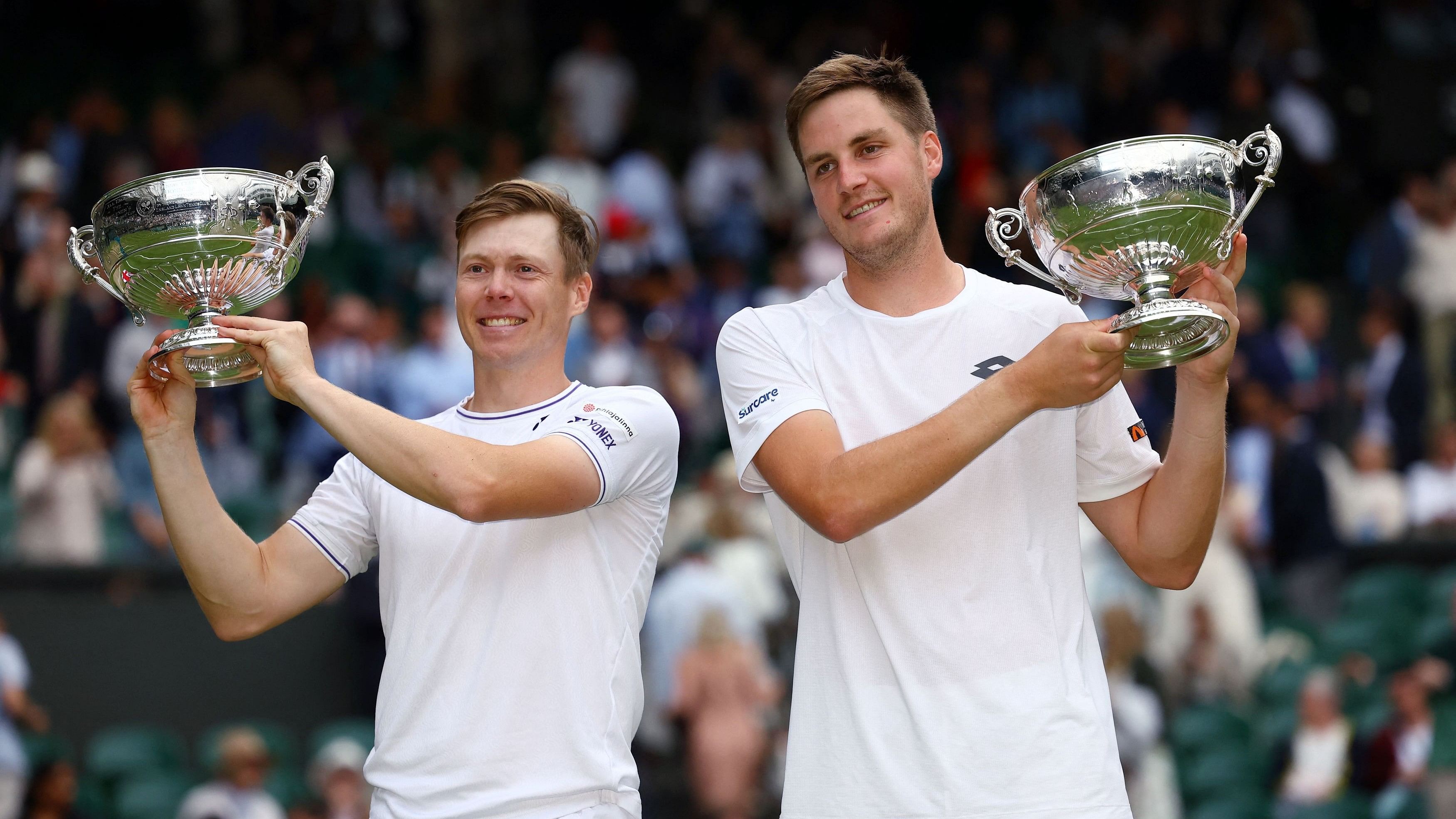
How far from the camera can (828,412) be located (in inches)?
129

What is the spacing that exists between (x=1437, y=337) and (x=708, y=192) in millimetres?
5591

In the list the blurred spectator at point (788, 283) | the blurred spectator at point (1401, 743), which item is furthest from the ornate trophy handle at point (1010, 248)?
the blurred spectator at point (788, 283)

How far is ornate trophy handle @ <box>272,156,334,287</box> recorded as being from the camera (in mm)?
3393

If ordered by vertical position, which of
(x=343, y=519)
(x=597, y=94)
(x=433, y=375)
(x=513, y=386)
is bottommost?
(x=343, y=519)

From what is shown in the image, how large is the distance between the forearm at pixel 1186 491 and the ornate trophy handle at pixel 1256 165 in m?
0.27

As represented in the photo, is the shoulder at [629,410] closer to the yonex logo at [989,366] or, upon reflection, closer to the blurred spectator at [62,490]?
the yonex logo at [989,366]

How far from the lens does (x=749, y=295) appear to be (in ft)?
41.3

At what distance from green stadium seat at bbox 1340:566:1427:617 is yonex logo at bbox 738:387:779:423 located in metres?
7.53

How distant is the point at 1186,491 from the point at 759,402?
85 centimetres

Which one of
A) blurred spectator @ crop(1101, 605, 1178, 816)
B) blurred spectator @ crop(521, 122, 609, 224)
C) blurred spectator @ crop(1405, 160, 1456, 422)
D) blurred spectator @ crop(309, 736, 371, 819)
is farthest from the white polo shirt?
blurred spectator @ crop(1405, 160, 1456, 422)

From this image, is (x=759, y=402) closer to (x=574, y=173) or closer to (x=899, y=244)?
(x=899, y=244)

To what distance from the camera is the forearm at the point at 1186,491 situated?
3.20 m

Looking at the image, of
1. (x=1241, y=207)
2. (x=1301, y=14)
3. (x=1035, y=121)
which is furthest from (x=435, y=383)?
(x=1301, y=14)

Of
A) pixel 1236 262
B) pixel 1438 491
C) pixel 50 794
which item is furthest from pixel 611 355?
pixel 1236 262
